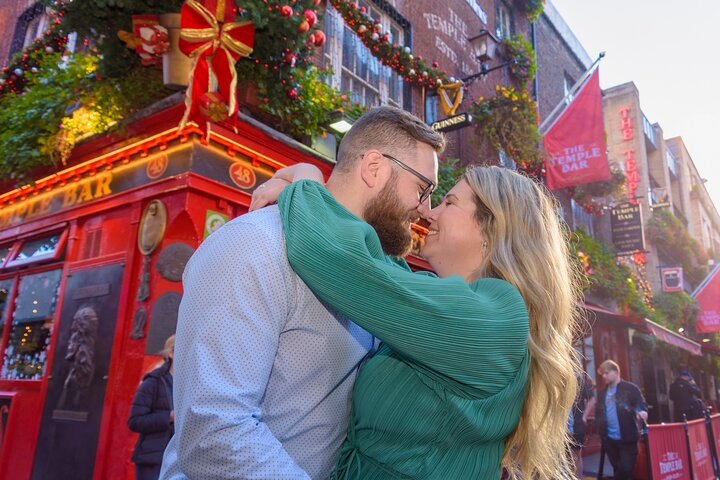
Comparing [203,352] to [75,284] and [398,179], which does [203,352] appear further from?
[75,284]

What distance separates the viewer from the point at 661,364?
20.4m

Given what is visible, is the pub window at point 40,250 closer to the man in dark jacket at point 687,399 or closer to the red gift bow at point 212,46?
the red gift bow at point 212,46

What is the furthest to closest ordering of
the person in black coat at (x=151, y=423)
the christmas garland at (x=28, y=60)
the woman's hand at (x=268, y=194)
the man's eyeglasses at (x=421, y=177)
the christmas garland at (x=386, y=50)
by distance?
the christmas garland at (x=28, y=60) → the christmas garland at (x=386, y=50) → the person in black coat at (x=151, y=423) → the man's eyeglasses at (x=421, y=177) → the woman's hand at (x=268, y=194)

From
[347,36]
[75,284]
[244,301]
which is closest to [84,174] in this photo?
[75,284]

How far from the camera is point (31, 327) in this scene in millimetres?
6996

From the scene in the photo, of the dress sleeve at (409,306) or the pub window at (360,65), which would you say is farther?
the pub window at (360,65)

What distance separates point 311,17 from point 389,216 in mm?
4408

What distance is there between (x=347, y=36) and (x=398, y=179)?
8159mm

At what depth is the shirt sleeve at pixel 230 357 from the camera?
114cm

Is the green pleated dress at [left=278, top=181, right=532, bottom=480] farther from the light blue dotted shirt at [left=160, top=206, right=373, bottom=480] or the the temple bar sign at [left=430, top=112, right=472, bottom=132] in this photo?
the the temple bar sign at [left=430, top=112, right=472, bottom=132]

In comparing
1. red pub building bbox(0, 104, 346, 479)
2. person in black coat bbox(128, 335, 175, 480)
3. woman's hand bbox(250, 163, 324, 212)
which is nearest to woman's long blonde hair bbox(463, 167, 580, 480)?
woman's hand bbox(250, 163, 324, 212)

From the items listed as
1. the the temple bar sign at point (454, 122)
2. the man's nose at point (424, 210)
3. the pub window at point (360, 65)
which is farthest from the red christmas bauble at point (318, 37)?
the man's nose at point (424, 210)

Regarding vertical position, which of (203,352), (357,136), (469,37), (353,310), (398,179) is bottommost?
(203,352)

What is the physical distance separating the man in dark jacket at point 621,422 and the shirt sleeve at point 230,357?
7765 millimetres
